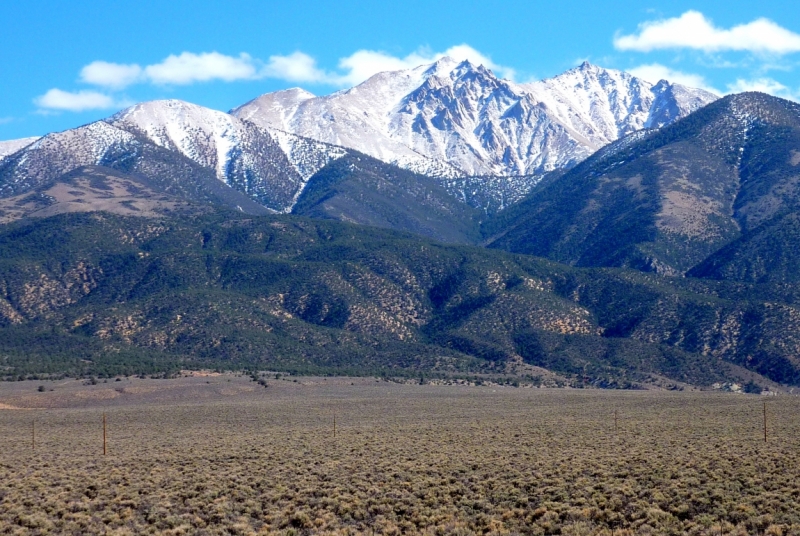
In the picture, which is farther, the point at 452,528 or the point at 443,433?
the point at 443,433

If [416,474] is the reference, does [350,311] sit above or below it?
above

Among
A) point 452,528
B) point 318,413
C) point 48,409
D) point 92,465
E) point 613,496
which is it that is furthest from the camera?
point 48,409

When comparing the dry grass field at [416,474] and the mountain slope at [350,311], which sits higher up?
the mountain slope at [350,311]

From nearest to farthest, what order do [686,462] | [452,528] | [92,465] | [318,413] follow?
[452,528] → [686,462] → [92,465] → [318,413]

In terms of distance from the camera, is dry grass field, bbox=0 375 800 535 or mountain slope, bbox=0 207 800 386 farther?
mountain slope, bbox=0 207 800 386

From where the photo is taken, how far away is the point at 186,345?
430 ft

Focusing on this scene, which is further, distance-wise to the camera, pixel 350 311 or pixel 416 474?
pixel 350 311

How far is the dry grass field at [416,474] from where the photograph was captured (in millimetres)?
29859

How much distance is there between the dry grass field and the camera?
1176 inches

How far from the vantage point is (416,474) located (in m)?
37.9

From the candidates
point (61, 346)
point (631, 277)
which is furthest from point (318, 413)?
point (631, 277)

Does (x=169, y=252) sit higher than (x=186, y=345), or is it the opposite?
(x=169, y=252)

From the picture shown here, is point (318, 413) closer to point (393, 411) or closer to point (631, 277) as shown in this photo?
point (393, 411)

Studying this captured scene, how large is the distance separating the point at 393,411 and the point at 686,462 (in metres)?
43.3
